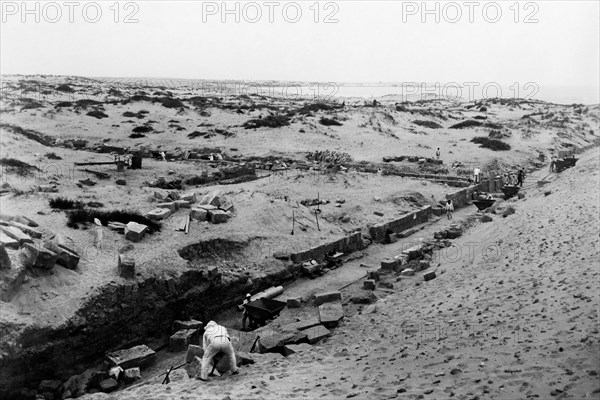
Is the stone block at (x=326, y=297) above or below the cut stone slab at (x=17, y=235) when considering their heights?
below

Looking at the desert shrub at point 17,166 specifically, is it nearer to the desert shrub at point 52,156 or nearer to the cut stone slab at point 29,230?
the desert shrub at point 52,156

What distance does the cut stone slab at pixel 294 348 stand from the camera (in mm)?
8887

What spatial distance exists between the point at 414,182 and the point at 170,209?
12785 mm

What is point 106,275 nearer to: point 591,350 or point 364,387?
point 364,387

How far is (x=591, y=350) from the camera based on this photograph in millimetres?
6285

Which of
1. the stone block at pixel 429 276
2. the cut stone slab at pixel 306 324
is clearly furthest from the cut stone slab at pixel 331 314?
the stone block at pixel 429 276

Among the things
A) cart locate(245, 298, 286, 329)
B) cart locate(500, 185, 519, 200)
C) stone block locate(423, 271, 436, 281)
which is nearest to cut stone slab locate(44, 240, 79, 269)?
cart locate(245, 298, 286, 329)

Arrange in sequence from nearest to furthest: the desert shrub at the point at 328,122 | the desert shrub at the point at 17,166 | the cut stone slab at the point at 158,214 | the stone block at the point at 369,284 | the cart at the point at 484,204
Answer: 1. the stone block at the point at 369,284
2. the cut stone slab at the point at 158,214
3. the desert shrub at the point at 17,166
4. the cart at the point at 484,204
5. the desert shrub at the point at 328,122

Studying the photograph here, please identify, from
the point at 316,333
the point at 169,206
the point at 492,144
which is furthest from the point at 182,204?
the point at 492,144

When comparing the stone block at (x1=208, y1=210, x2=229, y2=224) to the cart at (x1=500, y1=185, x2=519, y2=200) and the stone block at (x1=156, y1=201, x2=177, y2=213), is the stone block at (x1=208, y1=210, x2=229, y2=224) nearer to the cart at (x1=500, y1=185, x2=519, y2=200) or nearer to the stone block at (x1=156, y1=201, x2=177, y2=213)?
the stone block at (x1=156, y1=201, x2=177, y2=213)

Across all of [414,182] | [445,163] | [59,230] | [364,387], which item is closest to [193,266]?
[59,230]

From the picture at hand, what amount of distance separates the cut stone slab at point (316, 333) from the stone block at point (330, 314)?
0.24 meters

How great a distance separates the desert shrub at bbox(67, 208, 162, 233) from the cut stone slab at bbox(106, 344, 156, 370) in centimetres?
368

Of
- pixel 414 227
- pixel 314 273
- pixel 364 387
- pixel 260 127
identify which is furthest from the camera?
pixel 260 127
